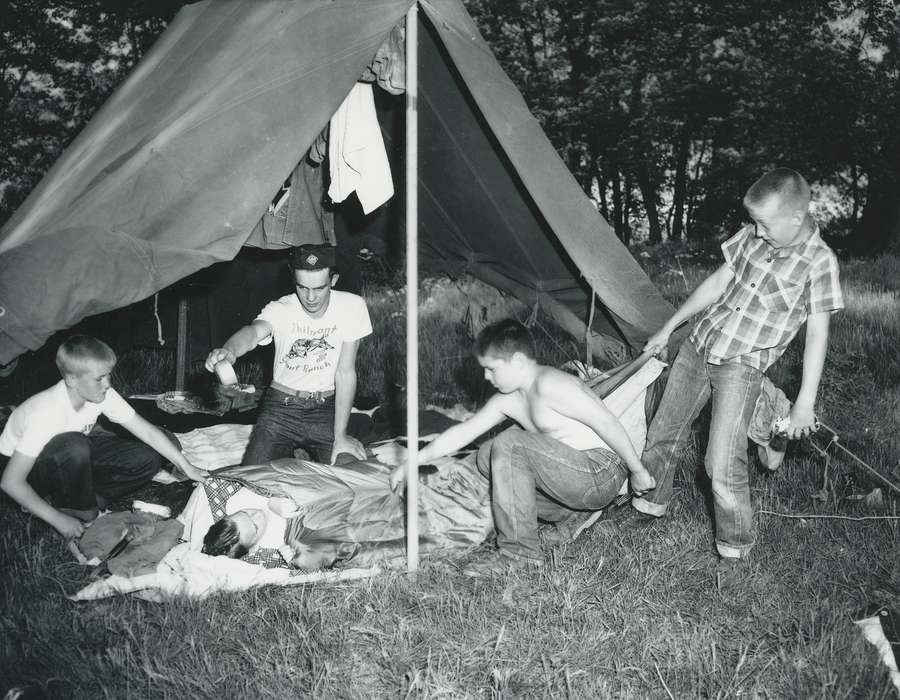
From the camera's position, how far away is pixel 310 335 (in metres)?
4.21

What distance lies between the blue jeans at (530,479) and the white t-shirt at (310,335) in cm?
129

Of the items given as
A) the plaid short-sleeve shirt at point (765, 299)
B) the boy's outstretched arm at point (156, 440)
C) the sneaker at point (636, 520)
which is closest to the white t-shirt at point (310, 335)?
the boy's outstretched arm at point (156, 440)

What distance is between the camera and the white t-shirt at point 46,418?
329cm

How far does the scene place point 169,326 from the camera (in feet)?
19.6

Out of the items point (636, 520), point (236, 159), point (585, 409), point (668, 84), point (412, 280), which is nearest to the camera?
point (236, 159)

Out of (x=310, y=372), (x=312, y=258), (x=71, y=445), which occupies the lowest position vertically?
(x=71, y=445)

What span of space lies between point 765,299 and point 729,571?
3.70 ft

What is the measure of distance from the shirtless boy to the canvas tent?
2.40 feet

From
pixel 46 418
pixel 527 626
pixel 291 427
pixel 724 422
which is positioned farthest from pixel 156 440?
pixel 724 422

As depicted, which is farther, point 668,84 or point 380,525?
point 668,84

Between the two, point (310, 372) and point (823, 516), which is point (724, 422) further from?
point (310, 372)

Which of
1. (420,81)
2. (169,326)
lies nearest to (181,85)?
(420,81)

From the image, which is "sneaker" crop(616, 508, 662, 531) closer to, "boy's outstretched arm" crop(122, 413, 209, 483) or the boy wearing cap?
the boy wearing cap

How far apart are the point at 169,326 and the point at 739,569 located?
14.7 ft
